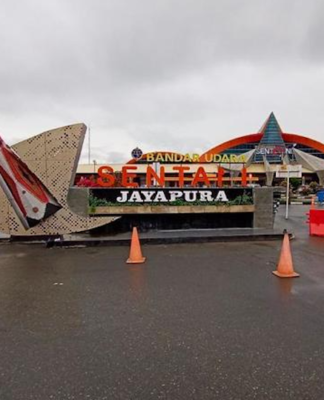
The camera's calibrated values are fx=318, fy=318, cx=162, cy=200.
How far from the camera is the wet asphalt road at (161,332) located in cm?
276

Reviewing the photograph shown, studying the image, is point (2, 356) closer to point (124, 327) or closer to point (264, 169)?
point (124, 327)

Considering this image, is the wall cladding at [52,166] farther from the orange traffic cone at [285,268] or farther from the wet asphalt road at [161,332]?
the orange traffic cone at [285,268]

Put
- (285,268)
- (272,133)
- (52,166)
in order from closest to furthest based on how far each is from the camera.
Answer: (285,268), (52,166), (272,133)

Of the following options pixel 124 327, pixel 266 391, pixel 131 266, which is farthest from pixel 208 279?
pixel 266 391

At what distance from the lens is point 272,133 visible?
81438mm

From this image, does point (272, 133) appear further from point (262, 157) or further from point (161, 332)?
point (161, 332)

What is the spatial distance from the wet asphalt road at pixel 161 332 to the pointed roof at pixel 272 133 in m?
80.2

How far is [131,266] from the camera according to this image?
23.1 ft

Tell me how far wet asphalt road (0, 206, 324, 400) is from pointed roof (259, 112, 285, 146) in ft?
263

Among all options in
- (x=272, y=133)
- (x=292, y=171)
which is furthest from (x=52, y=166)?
(x=272, y=133)

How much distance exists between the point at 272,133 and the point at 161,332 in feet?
278

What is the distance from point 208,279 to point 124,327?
2412mm

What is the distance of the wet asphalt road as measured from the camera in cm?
276

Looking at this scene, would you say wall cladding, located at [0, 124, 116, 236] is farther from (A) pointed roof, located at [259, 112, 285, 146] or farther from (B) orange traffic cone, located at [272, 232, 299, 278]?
(A) pointed roof, located at [259, 112, 285, 146]
